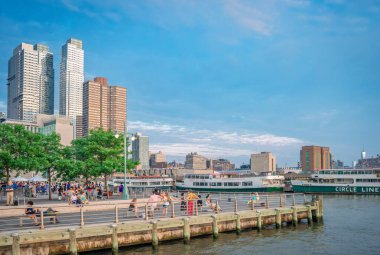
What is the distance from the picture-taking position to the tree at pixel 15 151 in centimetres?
4545

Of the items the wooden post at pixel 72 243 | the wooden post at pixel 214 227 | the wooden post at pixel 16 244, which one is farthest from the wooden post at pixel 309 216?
the wooden post at pixel 16 244

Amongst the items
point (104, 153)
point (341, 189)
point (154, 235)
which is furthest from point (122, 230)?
point (341, 189)

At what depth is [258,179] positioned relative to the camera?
109 m

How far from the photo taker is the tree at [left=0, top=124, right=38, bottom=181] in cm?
4545

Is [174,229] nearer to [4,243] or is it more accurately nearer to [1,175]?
[4,243]

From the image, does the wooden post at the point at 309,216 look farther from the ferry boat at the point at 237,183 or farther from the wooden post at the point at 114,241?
the ferry boat at the point at 237,183

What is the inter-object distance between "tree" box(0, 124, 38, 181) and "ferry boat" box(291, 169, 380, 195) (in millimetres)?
74885

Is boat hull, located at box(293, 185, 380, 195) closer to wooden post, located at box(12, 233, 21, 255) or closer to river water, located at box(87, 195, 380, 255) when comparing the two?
river water, located at box(87, 195, 380, 255)

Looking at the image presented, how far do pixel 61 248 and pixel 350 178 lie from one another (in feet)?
286

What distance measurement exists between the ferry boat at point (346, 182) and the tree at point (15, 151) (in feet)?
246

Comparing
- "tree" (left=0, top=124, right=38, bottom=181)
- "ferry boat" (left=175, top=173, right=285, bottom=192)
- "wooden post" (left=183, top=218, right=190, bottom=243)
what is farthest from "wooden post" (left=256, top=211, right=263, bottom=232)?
"ferry boat" (left=175, top=173, right=285, bottom=192)

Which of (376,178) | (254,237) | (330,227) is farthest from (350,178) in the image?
(254,237)

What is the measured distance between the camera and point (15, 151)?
47188 mm

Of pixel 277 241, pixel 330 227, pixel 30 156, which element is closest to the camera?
pixel 277 241
